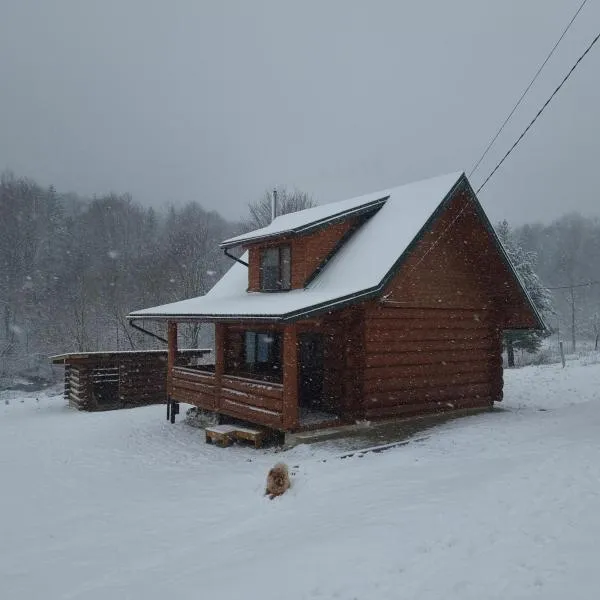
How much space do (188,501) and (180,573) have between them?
9.35 ft

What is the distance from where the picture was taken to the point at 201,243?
144ft

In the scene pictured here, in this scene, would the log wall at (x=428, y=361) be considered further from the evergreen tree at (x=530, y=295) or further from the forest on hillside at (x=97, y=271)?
the evergreen tree at (x=530, y=295)

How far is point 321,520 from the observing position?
729 cm

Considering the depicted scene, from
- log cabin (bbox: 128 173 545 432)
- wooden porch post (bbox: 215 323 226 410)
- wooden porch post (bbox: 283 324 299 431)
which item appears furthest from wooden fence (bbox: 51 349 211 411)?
wooden porch post (bbox: 283 324 299 431)

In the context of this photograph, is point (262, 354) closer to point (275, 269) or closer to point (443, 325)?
point (275, 269)

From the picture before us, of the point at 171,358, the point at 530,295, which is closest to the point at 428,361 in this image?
the point at 171,358

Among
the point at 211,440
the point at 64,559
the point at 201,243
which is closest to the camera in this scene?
the point at 64,559

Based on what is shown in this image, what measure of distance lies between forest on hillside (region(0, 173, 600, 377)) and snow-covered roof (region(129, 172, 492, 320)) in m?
16.1

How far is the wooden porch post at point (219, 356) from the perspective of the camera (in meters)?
13.9

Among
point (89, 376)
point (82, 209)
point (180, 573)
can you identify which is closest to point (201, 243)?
point (89, 376)

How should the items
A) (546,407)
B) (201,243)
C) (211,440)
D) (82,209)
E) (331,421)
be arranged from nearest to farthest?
(331,421) → (211,440) → (546,407) → (201,243) → (82,209)

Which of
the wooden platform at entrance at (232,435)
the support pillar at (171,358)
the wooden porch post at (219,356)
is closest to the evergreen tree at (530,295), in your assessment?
the support pillar at (171,358)

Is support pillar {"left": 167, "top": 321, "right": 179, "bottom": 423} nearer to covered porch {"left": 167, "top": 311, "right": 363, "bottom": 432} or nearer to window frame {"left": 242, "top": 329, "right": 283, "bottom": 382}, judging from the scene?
covered porch {"left": 167, "top": 311, "right": 363, "bottom": 432}

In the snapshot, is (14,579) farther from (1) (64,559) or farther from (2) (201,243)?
(2) (201,243)
